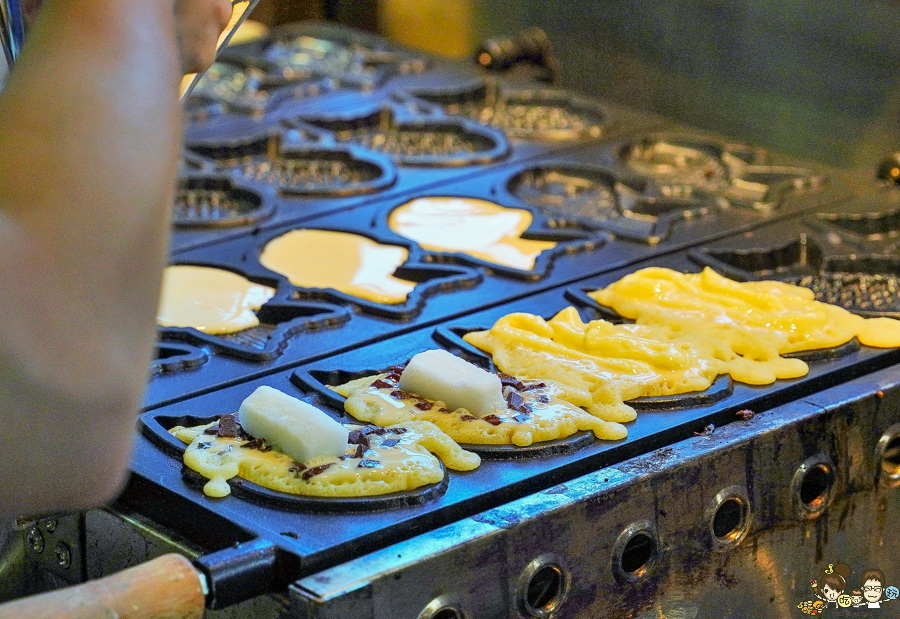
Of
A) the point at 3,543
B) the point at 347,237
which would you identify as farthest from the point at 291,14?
the point at 3,543

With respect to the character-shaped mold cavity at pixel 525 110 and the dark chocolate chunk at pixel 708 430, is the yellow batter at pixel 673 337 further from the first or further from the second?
the character-shaped mold cavity at pixel 525 110

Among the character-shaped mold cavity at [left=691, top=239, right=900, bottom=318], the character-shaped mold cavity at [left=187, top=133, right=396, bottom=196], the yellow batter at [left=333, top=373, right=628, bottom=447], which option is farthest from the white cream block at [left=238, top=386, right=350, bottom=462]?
the character-shaped mold cavity at [left=187, top=133, right=396, bottom=196]

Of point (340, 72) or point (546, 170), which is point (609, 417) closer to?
point (546, 170)

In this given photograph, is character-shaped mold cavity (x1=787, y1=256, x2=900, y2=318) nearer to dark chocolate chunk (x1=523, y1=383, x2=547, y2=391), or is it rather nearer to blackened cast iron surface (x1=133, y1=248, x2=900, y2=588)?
blackened cast iron surface (x1=133, y1=248, x2=900, y2=588)

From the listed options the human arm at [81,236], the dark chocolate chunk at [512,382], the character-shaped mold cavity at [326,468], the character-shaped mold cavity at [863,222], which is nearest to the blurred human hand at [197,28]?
the human arm at [81,236]

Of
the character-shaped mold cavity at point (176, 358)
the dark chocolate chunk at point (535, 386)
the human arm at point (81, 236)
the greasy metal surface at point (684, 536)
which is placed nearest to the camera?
the human arm at point (81, 236)

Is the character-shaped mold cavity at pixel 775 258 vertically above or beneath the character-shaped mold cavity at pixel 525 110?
beneath
